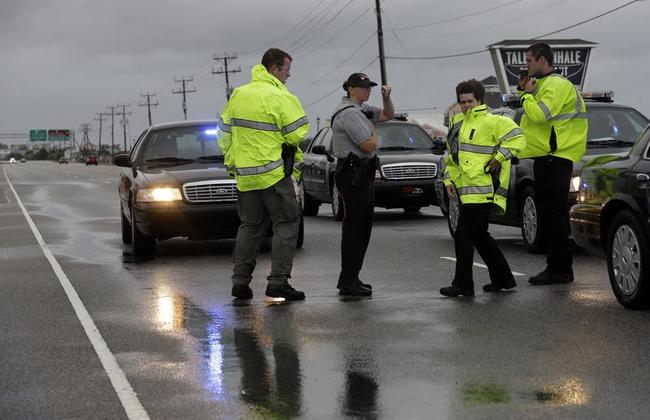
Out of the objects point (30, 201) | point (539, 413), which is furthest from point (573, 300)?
point (30, 201)

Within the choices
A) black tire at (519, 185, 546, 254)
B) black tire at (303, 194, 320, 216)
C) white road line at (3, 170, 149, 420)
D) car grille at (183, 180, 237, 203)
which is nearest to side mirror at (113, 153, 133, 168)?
car grille at (183, 180, 237, 203)

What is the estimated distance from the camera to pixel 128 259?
13.6 metres

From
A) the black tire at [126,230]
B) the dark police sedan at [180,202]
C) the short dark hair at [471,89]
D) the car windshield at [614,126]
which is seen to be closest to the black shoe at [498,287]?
the short dark hair at [471,89]

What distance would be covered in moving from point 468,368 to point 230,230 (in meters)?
7.27

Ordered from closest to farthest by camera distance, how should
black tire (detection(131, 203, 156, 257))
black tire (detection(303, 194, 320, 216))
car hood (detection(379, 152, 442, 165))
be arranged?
black tire (detection(131, 203, 156, 257))
car hood (detection(379, 152, 442, 165))
black tire (detection(303, 194, 320, 216))

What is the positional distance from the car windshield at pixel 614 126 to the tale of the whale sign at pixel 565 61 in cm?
2850

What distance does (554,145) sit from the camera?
33.1 ft

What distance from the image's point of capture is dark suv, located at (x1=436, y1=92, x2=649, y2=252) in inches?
510

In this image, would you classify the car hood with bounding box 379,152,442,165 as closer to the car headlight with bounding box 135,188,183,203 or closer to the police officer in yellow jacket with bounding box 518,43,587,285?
the car headlight with bounding box 135,188,183,203

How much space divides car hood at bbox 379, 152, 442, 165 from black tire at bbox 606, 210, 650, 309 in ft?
33.8

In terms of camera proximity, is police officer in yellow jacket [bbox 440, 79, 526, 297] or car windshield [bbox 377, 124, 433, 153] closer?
police officer in yellow jacket [bbox 440, 79, 526, 297]

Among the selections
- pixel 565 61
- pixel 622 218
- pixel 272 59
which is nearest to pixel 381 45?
pixel 565 61

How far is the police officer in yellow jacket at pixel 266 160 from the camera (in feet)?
31.0

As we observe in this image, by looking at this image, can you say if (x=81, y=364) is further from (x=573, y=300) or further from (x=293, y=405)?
(x=573, y=300)
